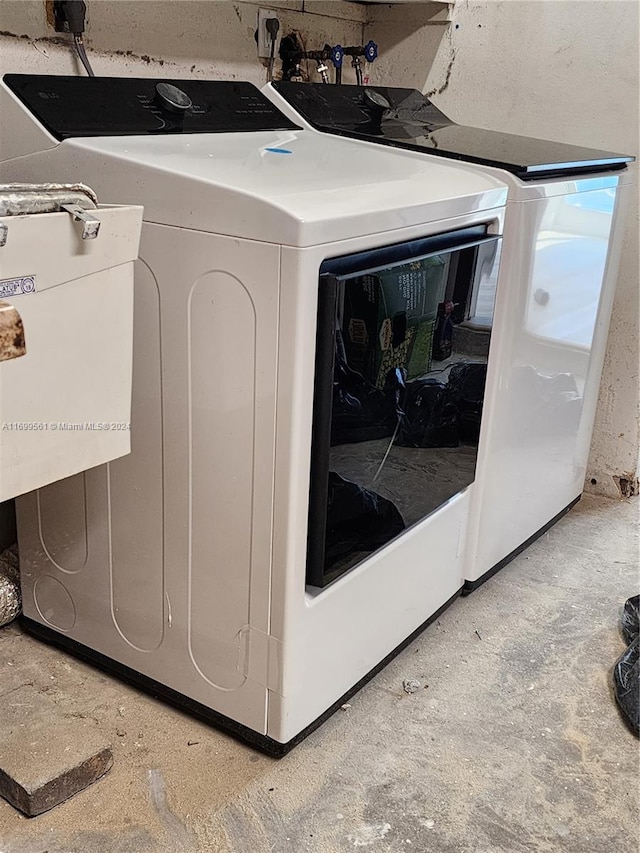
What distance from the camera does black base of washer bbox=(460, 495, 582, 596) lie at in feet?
6.45

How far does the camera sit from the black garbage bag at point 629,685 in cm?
154

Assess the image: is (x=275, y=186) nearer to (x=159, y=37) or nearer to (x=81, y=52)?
(x=81, y=52)

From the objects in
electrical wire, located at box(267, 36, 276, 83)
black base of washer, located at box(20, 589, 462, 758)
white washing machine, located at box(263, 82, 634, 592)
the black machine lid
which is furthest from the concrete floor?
electrical wire, located at box(267, 36, 276, 83)

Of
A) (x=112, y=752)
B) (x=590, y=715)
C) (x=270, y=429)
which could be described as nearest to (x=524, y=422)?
(x=590, y=715)

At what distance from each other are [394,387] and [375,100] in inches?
39.8

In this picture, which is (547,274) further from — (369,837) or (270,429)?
(369,837)

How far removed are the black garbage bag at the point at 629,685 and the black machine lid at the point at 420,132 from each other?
3.26ft

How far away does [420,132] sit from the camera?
2.00m

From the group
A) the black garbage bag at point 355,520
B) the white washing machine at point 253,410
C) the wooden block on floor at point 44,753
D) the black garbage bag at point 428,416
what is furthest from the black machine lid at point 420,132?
the wooden block on floor at point 44,753

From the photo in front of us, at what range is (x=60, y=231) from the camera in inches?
42.6

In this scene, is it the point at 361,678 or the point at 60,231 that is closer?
the point at 60,231

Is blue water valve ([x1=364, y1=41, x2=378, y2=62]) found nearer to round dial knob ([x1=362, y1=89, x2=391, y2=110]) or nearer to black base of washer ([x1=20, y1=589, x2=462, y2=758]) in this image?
round dial knob ([x1=362, y1=89, x2=391, y2=110])

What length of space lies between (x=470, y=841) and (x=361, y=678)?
39cm

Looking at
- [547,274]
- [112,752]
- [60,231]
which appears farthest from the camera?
[547,274]
